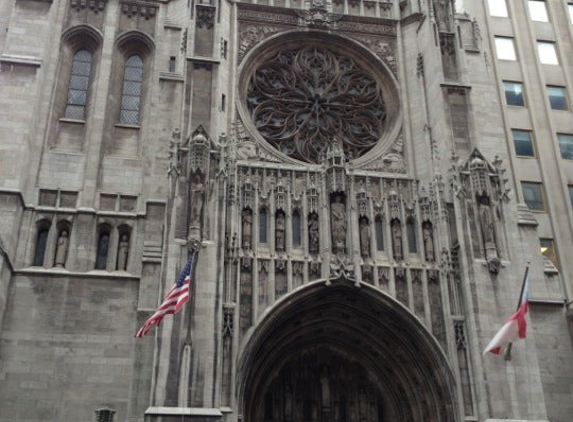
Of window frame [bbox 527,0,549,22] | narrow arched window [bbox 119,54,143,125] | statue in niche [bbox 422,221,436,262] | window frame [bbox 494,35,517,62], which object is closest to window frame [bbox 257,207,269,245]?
statue in niche [bbox 422,221,436,262]

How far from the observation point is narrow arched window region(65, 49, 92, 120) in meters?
27.8

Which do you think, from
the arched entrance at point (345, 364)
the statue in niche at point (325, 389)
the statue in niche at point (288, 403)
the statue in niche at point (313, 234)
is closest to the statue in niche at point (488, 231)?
the arched entrance at point (345, 364)

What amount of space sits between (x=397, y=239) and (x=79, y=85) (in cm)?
1415

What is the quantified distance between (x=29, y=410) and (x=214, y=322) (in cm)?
630

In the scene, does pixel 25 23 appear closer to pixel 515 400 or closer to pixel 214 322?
pixel 214 322

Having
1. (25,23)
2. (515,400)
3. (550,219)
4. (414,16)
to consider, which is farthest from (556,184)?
(25,23)

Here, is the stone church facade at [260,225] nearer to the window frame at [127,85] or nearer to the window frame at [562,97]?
the window frame at [127,85]

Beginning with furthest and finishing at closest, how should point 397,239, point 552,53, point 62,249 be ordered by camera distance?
point 552,53 → point 397,239 → point 62,249

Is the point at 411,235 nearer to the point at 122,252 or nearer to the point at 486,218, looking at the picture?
the point at 486,218

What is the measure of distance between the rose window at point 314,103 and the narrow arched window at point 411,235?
429cm

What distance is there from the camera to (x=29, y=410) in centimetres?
2173

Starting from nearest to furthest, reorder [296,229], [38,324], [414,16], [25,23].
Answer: [38,324] → [296,229] → [25,23] → [414,16]

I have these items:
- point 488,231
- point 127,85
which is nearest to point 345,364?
point 488,231

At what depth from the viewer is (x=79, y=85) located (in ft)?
93.4
